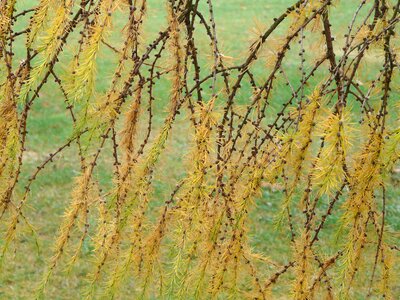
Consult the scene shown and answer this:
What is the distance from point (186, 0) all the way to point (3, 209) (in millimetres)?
687

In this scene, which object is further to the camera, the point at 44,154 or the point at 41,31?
the point at 44,154

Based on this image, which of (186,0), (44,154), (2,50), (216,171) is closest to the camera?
(216,171)

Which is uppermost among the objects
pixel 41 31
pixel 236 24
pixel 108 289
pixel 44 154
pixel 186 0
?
pixel 236 24

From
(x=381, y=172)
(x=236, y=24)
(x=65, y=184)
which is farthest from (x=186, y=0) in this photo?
(x=236, y=24)

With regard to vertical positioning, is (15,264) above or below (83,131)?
above

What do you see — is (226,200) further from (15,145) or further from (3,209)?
(3,209)

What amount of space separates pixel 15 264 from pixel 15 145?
139 inches

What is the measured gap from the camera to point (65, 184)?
6324 millimetres

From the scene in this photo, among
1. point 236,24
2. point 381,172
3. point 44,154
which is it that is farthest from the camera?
point 236,24

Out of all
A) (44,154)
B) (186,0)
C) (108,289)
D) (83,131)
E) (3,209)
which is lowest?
(108,289)

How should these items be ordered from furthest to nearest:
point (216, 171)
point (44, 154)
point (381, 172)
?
point (44, 154), point (216, 171), point (381, 172)

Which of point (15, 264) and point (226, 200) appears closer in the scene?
point (226, 200)

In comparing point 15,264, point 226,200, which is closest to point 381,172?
point 226,200

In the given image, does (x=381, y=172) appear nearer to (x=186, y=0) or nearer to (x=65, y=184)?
(x=186, y=0)
